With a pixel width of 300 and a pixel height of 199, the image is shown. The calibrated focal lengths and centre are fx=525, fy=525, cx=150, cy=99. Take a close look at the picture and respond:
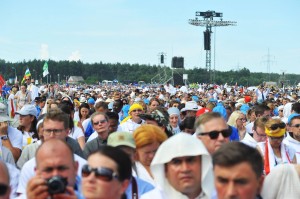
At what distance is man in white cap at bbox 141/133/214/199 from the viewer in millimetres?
3975

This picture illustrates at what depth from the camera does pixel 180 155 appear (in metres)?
3.98

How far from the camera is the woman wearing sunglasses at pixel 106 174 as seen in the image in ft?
11.4

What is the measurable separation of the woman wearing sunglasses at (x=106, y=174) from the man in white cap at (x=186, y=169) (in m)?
0.37

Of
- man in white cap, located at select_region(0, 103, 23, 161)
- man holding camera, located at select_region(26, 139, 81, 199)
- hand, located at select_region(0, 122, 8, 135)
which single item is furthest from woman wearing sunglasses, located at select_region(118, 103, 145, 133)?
man holding camera, located at select_region(26, 139, 81, 199)

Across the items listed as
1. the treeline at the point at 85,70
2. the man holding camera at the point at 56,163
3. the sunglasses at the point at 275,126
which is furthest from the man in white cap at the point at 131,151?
the treeline at the point at 85,70

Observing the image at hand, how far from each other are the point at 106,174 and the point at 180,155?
2.27ft

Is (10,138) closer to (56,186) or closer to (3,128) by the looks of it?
(3,128)

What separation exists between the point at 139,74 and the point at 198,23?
188 ft

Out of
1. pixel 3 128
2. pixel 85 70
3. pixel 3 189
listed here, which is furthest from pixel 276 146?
pixel 85 70

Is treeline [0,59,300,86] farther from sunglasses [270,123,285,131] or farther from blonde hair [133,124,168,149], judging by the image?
blonde hair [133,124,168,149]

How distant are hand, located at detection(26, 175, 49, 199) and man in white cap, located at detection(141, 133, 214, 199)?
1035mm

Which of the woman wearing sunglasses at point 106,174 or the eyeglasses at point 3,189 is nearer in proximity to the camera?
the woman wearing sunglasses at point 106,174

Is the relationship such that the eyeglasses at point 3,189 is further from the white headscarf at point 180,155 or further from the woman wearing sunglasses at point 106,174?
the white headscarf at point 180,155

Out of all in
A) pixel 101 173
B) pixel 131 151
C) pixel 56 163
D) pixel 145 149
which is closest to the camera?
pixel 101 173
